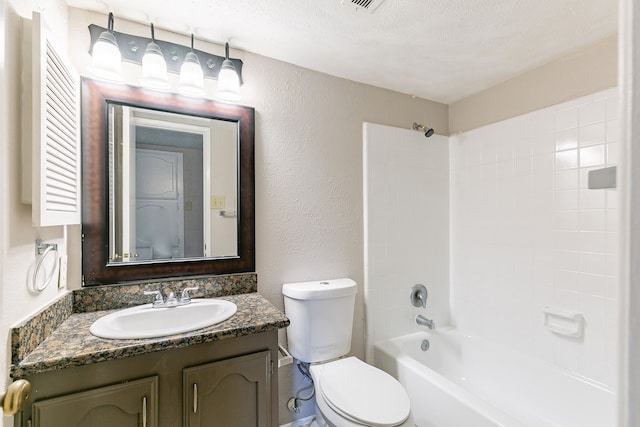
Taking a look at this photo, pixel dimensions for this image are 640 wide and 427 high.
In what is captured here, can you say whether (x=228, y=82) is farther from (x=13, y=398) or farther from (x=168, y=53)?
(x=13, y=398)

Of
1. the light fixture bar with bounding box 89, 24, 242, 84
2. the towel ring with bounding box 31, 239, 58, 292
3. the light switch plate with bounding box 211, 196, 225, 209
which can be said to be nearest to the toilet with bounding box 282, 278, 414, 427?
the light switch plate with bounding box 211, 196, 225, 209

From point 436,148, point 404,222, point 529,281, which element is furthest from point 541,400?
point 436,148

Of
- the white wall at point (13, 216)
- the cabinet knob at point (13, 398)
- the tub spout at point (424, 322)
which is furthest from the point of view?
the tub spout at point (424, 322)

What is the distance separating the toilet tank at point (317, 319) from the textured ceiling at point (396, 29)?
51.7 inches

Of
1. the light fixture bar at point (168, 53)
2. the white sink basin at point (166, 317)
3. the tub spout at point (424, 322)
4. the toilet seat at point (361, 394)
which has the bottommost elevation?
the toilet seat at point (361, 394)

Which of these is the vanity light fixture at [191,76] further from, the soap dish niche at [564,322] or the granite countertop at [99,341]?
the soap dish niche at [564,322]

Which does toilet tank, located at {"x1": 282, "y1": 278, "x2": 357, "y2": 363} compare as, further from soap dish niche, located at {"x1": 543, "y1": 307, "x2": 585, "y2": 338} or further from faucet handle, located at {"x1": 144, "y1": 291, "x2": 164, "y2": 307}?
soap dish niche, located at {"x1": 543, "y1": 307, "x2": 585, "y2": 338}

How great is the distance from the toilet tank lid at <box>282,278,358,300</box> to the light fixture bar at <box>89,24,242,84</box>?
3.90ft

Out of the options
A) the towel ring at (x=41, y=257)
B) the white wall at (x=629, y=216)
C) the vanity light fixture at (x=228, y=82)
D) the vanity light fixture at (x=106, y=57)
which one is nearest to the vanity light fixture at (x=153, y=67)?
the vanity light fixture at (x=106, y=57)

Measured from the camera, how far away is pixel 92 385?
3.19ft

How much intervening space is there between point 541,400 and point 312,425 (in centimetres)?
134

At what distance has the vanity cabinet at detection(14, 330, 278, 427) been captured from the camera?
0.93 meters

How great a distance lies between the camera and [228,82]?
155 centimetres

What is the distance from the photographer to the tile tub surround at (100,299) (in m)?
0.92
